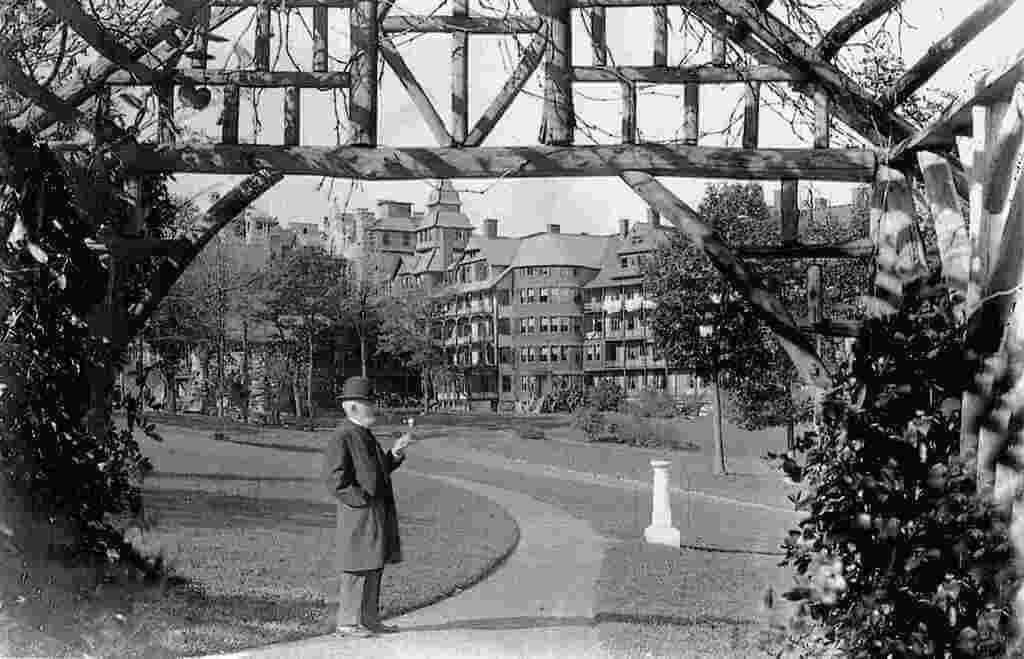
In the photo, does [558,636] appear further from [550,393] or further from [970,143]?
[550,393]

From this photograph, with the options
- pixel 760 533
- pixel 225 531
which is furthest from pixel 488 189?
pixel 760 533

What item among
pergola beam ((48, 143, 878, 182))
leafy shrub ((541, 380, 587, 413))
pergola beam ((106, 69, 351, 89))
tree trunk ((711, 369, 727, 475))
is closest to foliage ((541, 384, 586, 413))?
leafy shrub ((541, 380, 587, 413))

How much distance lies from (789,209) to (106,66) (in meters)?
4.82

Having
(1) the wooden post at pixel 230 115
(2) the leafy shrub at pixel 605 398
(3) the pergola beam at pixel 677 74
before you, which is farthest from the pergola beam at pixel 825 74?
(2) the leafy shrub at pixel 605 398

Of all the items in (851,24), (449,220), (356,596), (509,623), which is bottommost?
(509,623)

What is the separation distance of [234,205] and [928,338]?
14.8ft

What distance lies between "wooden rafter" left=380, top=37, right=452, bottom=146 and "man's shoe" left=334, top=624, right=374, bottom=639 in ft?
12.1

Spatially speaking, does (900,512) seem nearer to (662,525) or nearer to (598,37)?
(598,37)

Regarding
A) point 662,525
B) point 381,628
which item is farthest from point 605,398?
point 381,628

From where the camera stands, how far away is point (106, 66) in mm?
7258

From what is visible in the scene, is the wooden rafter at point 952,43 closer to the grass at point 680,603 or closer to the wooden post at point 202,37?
the grass at point 680,603

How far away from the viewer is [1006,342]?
4.81 metres

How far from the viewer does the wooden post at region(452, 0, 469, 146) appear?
7.20 meters

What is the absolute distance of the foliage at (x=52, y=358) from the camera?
6.01 meters
